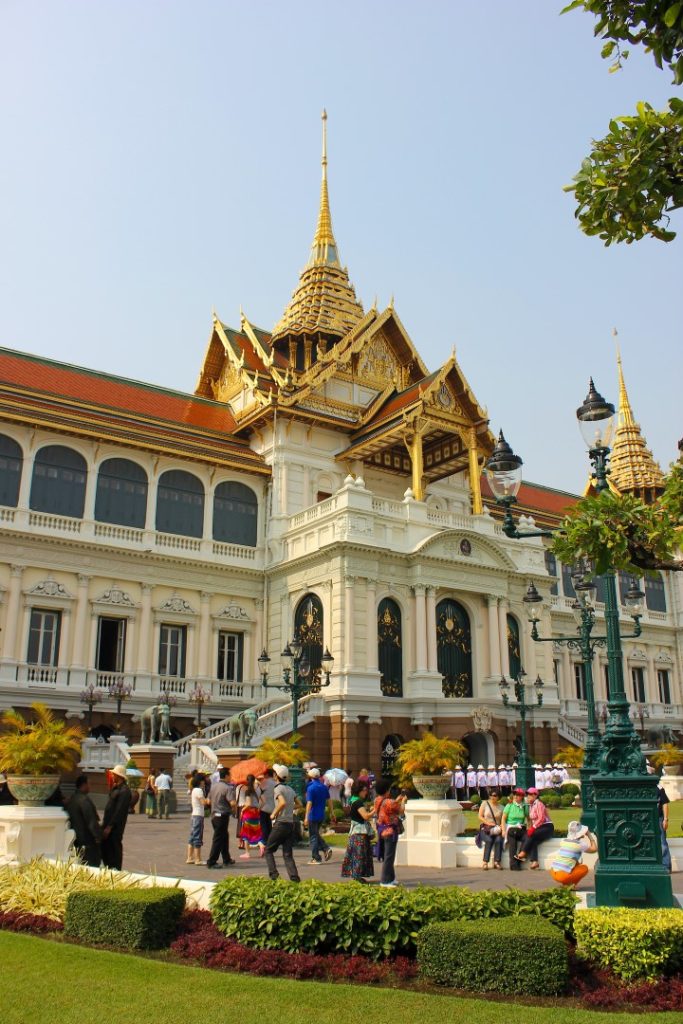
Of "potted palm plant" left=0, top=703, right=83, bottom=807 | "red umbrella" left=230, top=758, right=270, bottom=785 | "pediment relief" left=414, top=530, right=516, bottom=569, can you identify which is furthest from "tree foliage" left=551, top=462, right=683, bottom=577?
"pediment relief" left=414, top=530, right=516, bottom=569

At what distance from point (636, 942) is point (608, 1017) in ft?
2.89

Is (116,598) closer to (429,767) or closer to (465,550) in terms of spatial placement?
(465,550)

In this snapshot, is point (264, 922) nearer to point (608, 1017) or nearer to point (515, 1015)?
point (515, 1015)

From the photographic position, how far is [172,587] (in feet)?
105

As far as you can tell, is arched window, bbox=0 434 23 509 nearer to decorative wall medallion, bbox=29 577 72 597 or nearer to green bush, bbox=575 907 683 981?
decorative wall medallion, bbox=29 577 72 597

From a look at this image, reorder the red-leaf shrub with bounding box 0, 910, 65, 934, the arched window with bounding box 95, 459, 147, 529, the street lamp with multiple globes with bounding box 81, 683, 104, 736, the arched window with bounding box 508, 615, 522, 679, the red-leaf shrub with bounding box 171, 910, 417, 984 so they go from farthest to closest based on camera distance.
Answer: the arched window with bounding box 508, 615, 522, 679, the arched window with bounding box 95, 459, 147, 529, the street lamp with multiple globes with bounding box 81, 683, 104, 736, the red-leaf shrub with bounding box 0, 910, 65, 934, the red-leaf shrub with bounding box 171, 910, 417, 984

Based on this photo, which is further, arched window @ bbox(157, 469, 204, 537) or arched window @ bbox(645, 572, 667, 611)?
arched window @ bbox(645, 572, 667, 611)

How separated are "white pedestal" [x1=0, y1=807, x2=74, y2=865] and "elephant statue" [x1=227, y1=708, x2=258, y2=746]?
40.5 feet

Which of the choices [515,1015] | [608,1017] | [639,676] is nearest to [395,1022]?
[515,1015]

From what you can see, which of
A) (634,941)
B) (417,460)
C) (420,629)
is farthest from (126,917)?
(417,460)

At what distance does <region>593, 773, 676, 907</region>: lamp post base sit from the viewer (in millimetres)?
8859

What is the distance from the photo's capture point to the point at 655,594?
49.7 meters

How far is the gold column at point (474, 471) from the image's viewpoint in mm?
36125

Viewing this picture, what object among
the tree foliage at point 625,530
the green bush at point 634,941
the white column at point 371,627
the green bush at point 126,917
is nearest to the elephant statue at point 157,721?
the white column at point 371,627
